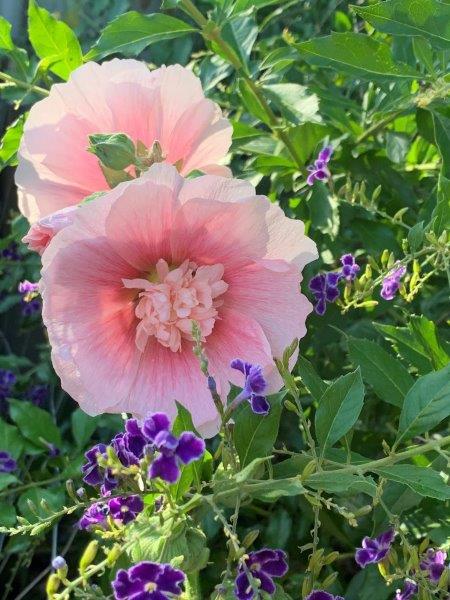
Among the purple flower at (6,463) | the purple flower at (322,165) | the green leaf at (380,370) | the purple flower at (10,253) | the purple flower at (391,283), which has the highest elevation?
the purple flower at (322,165)

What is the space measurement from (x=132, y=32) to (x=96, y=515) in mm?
516

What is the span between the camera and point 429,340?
77 centimetres

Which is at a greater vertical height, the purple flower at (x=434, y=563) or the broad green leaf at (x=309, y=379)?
the broad green leaf at (x=309, y=379)

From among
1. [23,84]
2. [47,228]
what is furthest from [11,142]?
[47,228]

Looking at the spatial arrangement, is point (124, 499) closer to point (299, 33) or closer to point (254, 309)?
point (254, 309)

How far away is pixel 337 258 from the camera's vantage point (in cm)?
105

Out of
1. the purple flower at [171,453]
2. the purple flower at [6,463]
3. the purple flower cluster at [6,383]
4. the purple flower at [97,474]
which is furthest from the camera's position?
the purple flower cluster at [6,383]

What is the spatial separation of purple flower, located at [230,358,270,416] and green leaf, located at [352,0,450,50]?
34 cm

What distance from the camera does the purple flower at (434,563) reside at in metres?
0.64

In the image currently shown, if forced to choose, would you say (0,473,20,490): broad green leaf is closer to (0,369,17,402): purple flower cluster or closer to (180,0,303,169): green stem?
(0,369,17,402): purple flower cluster

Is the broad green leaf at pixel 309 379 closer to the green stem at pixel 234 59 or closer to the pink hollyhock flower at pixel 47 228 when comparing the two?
the pink hollyhock flower at pixel 47 228

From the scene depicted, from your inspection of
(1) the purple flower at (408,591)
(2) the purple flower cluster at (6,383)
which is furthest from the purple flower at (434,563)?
(2) the purple flower cluster at (6,383)

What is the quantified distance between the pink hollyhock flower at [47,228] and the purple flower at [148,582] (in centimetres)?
26

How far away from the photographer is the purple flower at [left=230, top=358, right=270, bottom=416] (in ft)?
1.84
